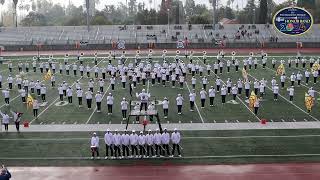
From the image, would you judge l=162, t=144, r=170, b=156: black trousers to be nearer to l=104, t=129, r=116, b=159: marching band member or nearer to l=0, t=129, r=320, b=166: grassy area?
l=0, t=129, r=320, b=166: grassy area

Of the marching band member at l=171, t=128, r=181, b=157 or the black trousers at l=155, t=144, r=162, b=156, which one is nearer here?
the marching band member at l=171, t=128, r=181, b=157

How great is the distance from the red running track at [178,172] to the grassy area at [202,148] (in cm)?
46

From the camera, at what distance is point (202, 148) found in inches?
612

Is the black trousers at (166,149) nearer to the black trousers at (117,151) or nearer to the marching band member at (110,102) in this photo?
the black trousers at (117,151)

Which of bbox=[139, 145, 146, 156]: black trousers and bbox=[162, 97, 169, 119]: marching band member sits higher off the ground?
bbox=[162, 97, 169, 119]: marching band member

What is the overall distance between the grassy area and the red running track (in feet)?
1.52

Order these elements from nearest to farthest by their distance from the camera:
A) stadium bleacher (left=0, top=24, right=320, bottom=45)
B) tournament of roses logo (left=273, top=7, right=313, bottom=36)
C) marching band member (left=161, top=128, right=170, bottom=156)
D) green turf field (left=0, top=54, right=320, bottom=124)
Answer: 1. marching band member (left=161, top=128, right=170, bottom=156)
2. green turf field (left=0, top=54, right=320, bottom=124)
3. tournament of roses logo (left=273, top=7, right=313, bottom=36)
4. stadium bleacher (left=0, top=24, right=320, bottom=45)

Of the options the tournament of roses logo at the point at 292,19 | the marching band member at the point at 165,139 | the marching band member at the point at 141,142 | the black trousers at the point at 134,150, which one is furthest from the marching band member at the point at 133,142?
the tournament of roses logo at the point at 292,19

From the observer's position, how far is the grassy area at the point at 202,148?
47.3 feet

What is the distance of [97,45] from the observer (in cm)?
5112

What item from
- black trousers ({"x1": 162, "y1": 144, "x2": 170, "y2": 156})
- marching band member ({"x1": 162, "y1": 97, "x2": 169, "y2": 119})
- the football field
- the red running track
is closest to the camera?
the red running track

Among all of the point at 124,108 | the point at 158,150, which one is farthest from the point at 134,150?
the point at 124,108

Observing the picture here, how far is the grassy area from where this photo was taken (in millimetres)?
14430

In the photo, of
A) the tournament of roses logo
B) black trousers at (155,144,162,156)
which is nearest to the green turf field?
the tournament of roses logo
